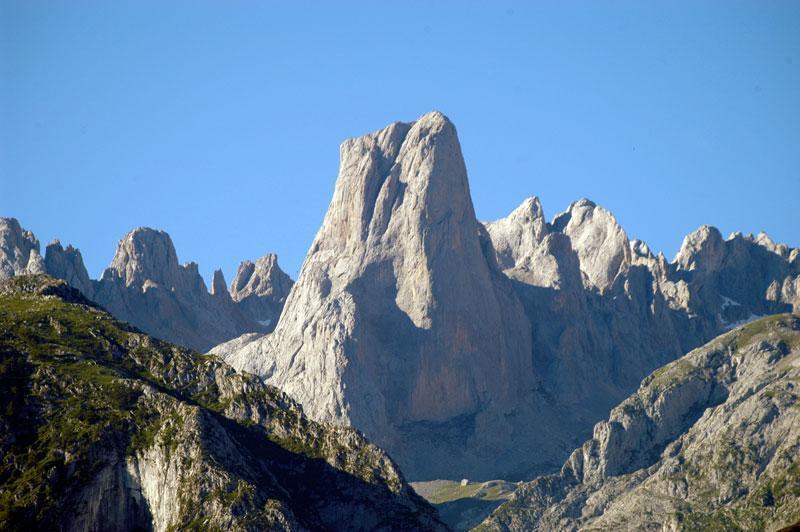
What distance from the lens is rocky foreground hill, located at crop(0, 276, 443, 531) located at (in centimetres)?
15238

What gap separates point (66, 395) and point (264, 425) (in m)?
20.0

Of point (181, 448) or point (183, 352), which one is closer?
point (181, 448)

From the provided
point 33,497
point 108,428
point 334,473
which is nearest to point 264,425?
point 334,473

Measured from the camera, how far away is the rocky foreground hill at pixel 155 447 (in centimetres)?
15238

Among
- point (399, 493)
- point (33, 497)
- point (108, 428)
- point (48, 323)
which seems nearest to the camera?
point (33, 497)

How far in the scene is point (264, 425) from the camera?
177000mm

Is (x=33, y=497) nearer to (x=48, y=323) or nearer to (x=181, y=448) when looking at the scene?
(x=181, y=448)

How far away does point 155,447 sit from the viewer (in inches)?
6255

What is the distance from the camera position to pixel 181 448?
520ft

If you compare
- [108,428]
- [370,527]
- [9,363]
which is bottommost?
[370,527]


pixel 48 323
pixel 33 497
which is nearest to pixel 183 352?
pixel 48 323

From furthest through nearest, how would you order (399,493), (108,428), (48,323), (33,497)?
(48,323) < (399,493) < (108,428) < (33,497)

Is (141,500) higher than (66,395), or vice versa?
(66,395)

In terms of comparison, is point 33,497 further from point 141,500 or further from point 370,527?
point 370,527
